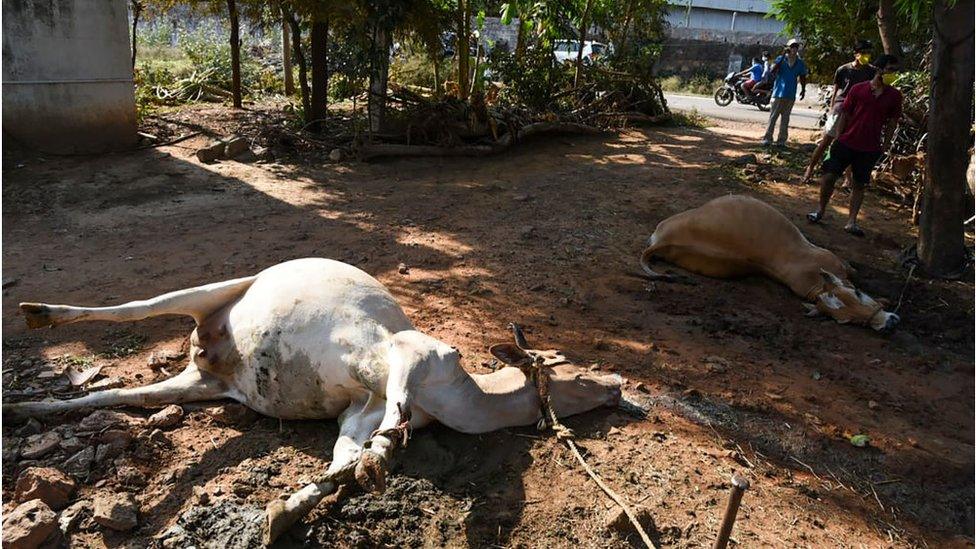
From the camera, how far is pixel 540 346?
168 inches

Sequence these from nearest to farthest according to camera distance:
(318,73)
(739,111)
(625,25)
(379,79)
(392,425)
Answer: (392,425) → (379,79) → (318,73) → (625,25) → (739,111)

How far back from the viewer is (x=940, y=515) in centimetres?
309

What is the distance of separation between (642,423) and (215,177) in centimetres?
696

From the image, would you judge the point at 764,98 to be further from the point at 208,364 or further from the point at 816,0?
the point at 208,364

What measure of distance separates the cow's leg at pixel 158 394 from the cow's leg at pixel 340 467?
762 mm

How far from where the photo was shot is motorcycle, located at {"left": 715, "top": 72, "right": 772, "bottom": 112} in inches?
668

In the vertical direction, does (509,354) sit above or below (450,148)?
below

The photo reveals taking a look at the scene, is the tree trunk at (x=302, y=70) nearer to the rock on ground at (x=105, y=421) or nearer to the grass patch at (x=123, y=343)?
the grass patch at (x=123, y=343)

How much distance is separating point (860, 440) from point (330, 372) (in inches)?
103

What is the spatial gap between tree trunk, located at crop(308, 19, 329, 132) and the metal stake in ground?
378 inches

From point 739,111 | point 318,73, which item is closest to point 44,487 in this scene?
point 318,73

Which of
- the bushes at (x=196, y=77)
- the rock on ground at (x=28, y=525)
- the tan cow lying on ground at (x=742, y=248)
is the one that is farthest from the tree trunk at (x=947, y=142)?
the bushes at (x=196, y=77)

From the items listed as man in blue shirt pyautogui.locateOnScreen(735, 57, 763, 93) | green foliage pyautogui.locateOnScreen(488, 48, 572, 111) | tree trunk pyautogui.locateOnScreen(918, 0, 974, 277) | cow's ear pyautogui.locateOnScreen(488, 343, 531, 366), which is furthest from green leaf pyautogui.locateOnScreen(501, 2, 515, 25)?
cow's ear pyautogui.locateOnScreen(488, 343, 531, 366)

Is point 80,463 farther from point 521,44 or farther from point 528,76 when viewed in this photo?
point 521,44
